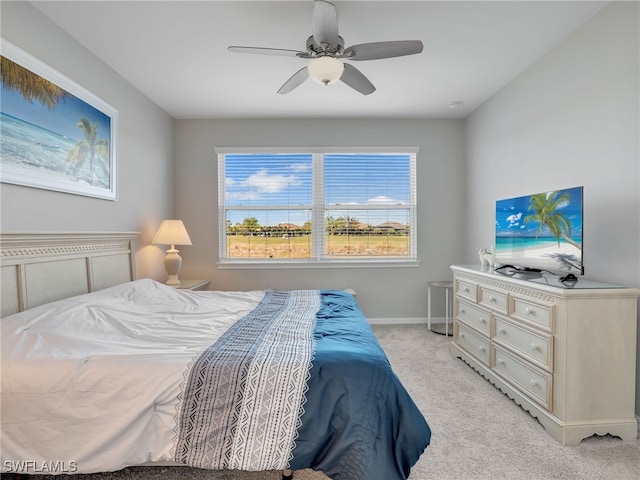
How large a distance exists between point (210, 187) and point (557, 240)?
372 centimetres

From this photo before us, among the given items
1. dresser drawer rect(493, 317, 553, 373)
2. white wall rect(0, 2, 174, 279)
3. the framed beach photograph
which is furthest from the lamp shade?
dresser drawer rect(493, 317, 553, 373)

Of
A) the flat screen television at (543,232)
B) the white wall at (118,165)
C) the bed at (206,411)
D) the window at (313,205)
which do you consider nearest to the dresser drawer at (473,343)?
the flat screen television at (543,232)

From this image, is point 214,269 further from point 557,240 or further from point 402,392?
point 557,240

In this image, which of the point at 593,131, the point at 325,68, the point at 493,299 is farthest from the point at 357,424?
the point at 593,131

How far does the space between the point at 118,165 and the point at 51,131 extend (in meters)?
0.81

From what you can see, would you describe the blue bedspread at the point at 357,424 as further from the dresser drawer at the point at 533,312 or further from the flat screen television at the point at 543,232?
the flat screen television at the point at 543,232

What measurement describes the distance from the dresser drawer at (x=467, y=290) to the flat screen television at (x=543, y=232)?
0.29 metres

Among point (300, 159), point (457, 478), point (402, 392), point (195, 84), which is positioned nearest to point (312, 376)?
point (402, 392)

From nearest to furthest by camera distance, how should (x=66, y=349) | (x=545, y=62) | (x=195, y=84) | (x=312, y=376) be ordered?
(x=312, y=376)
(x=66, y=349)
(x=545, y=62)
(x=195, y=84)

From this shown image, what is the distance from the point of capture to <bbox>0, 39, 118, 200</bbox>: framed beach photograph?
1.97 m

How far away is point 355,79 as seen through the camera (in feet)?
7.95

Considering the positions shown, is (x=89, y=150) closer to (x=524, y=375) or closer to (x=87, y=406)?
(x=87, y=406)

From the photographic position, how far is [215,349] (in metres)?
1.58

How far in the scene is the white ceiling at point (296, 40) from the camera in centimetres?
220
